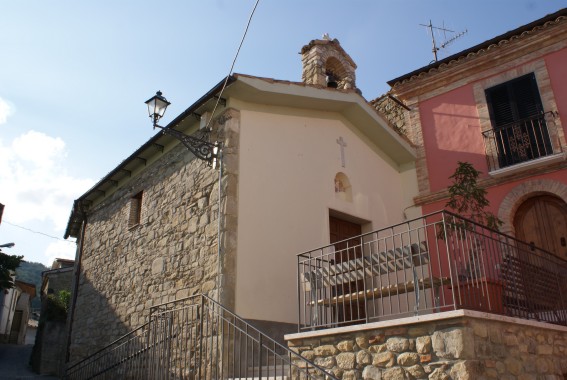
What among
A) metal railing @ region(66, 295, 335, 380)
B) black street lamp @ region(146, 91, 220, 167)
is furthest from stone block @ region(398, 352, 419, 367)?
black street lamp @ region(146, 91, 220, 167)

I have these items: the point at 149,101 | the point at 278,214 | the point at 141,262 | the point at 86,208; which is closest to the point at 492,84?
the point at 278,214

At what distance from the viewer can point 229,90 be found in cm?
836

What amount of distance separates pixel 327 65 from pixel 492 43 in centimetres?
350

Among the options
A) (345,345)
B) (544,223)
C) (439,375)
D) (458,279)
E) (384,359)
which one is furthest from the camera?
(544,223)

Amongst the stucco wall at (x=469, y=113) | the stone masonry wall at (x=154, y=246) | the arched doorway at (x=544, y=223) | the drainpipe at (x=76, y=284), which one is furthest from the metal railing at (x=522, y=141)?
the drainpipe at (x=76, y=284)

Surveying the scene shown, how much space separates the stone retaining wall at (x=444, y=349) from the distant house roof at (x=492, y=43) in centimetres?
645

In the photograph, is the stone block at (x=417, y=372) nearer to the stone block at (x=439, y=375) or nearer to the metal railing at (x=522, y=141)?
the stone block at (x=439, y=375)

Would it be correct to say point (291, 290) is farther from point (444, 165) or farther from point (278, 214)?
point (444, 165)

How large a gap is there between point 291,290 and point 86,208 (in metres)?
7.99

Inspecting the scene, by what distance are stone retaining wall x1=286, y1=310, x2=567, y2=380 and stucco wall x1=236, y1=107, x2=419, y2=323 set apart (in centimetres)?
190

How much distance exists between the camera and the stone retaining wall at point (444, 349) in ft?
14.7

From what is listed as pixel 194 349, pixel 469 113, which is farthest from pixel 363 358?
pixel 469 113

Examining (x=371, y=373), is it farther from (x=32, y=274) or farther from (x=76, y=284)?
(x=32, y=274)

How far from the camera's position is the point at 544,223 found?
9.33 metres
